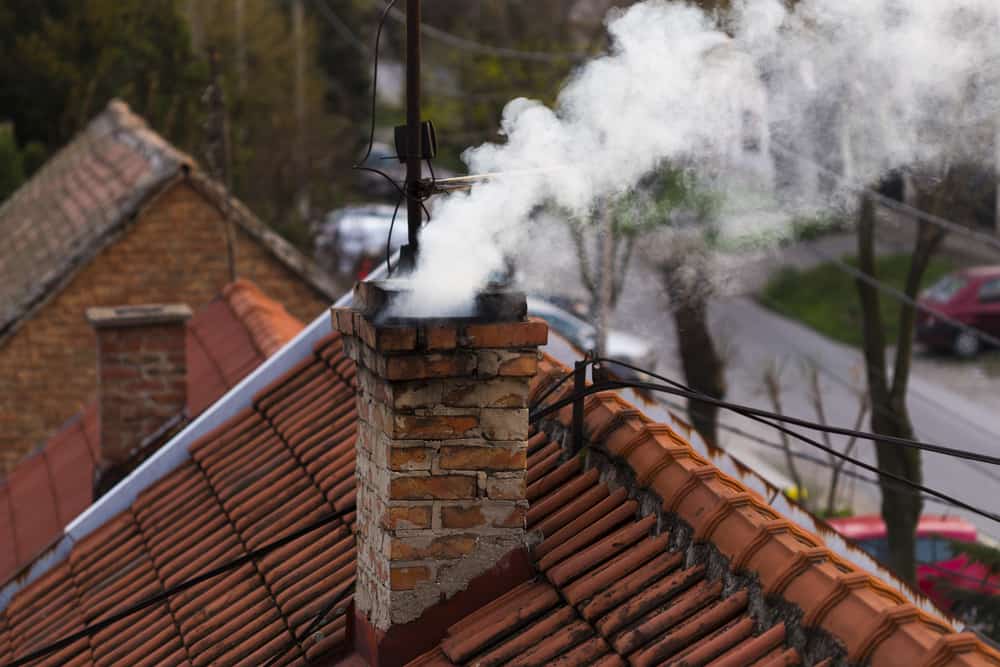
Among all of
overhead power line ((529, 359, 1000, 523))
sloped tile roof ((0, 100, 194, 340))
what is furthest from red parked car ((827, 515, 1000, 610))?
sloped tile roof ((0, 100, 194, 340))

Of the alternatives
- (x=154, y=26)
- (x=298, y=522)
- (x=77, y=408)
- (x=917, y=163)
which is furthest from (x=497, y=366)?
(x=154, y=26)

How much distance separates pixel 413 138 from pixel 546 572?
5.06ft

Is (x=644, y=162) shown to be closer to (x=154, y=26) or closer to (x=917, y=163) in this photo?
(x=917, y=163)

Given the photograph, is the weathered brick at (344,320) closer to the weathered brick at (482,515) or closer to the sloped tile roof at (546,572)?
the weathered brick at (482,515)

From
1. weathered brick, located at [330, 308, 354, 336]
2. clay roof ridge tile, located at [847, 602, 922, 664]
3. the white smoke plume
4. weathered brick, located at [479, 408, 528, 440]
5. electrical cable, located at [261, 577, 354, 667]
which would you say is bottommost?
electrical cable, located at [261, 577, 354, 667]

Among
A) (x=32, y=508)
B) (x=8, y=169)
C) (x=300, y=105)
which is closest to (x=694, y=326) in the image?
(x=32, y=508)

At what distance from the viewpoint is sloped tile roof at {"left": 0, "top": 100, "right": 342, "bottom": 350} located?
1338cm

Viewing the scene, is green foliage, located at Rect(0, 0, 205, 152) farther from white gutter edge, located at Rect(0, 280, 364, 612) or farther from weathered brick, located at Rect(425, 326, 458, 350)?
weathered brick, located at Rect(425, 326, 458, 350)

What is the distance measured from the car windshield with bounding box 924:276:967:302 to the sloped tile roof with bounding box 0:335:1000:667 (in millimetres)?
18251

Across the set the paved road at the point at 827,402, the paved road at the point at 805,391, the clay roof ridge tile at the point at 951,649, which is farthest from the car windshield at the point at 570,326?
the clay roof ridge tile at the point at 951,649

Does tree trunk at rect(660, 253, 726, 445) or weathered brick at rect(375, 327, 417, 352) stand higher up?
weathered brick at rect(375, 327, 417, 352)

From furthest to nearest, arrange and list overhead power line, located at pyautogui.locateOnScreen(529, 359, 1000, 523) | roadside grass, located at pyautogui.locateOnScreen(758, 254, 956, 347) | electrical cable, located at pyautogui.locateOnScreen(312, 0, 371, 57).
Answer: electrical cable, located at pyautogui.locateOnScreen(312, 0, 371, 57) < roadside grass, located at pyautogui.locateOnScreen(758, 254, 956, 347) < overhead power line, located at pyautogui.locateOnScreen(529, 359, 1000, 523)

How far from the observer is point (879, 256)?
30281 millimetres

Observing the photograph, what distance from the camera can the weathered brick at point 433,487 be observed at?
4.28m
